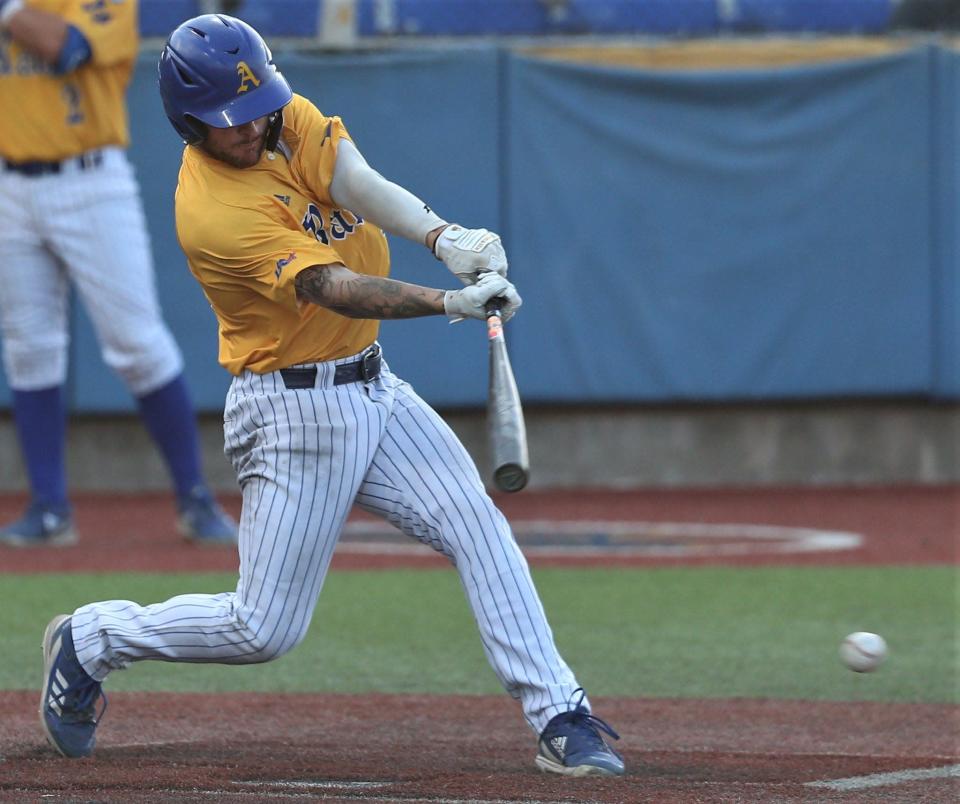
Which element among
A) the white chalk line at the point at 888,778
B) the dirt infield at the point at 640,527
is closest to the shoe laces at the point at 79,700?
the white chalk line at the point at 888,778

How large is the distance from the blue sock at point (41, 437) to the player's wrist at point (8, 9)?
144cm

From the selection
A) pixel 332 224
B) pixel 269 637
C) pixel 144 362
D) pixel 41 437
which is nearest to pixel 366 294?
pixel 332 224

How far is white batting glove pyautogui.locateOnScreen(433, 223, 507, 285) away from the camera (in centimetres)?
366

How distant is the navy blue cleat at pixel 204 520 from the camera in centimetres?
721

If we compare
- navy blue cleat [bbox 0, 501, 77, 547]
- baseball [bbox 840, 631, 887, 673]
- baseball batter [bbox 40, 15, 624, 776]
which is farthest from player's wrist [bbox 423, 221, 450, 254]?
navy blue cleat [bbox 0, 501, 77, 547]

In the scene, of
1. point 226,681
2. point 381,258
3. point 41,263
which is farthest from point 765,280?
point 381,258

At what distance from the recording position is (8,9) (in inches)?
266

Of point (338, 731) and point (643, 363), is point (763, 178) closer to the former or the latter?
point (643, 363)

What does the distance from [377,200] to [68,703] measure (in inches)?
51.0

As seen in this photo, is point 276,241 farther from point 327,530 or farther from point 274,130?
point 327,530

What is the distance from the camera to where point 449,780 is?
3625mm

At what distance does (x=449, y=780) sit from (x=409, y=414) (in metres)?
0.82

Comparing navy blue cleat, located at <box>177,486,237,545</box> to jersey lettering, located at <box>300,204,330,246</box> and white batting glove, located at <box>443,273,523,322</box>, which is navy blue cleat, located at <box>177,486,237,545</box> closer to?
jersey lettering, located at <box>300,204,330,246</box>

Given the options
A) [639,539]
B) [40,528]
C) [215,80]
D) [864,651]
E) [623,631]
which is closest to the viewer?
[215,80]
